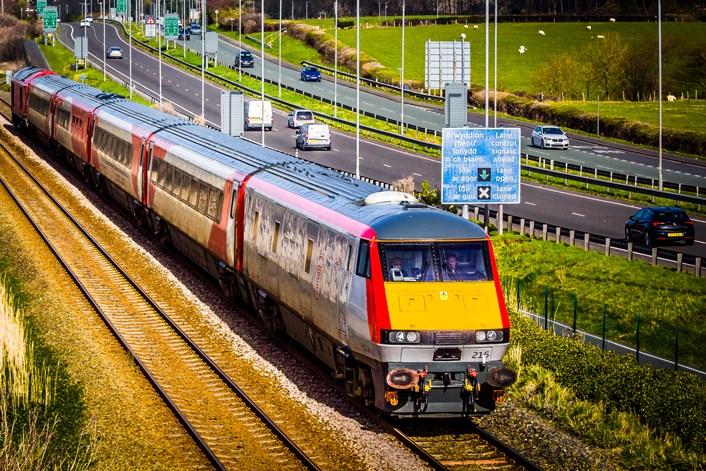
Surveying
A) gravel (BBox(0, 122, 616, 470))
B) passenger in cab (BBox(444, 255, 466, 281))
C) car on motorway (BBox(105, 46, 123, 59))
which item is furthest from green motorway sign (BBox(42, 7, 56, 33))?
passenger in cab (BBox(444, 255, 466, 281))

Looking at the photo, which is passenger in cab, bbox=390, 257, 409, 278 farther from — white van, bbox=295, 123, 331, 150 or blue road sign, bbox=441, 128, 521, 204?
white van, bbox=295, 123, 331, 150

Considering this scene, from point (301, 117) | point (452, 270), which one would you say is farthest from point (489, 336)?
point (301, 117)

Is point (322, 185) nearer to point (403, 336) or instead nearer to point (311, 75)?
point (403, 336)

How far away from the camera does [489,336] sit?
17.0 meters

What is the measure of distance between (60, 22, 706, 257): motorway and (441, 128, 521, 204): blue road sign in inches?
442

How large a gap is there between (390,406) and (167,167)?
52.9 ft

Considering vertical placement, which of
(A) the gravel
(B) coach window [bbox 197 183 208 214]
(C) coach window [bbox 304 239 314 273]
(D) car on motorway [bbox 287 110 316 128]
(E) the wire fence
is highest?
(D) car on motorway [bbox 287 110 316 128]

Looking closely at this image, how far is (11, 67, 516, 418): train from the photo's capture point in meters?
16.8

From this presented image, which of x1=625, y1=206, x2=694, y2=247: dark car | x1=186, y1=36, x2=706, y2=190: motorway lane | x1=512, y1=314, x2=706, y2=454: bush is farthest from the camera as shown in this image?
x1=186, y1=36, x2=706, y2=190: motorway lane

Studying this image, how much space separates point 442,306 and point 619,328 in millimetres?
11922

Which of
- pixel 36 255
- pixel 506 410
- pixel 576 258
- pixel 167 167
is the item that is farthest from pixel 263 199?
pixel 576 258

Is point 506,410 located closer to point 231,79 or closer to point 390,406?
point 390,406

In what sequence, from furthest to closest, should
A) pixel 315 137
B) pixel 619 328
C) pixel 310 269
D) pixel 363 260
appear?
pixel 315 137 → pixel 619 328 → pixel 310 269 → pixel 363 260

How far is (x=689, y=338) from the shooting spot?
24.8 meters
